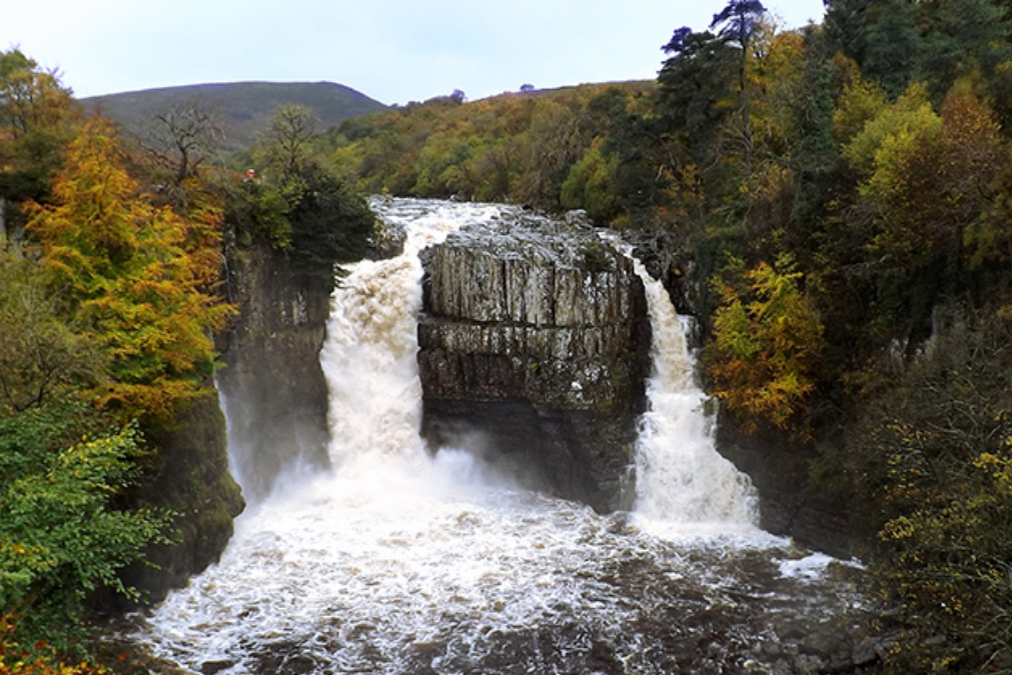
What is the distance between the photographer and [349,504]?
2269 cm

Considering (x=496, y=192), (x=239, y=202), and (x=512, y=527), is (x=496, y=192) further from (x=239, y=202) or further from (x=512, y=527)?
(x=512, y=527)

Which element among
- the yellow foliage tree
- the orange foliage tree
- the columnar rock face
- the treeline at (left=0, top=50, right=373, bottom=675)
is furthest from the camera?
the columnar rock face

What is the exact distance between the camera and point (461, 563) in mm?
19016

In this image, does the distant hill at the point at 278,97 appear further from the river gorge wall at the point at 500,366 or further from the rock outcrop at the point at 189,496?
the rock outcrop at the point at 189,496

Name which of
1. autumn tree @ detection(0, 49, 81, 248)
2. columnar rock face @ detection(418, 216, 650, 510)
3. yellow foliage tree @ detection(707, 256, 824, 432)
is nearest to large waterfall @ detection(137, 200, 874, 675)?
columnar rock face @ detection(418, 216, 650, 510)

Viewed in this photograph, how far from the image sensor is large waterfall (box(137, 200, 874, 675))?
15.1 meters

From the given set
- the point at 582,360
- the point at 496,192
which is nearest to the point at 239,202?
the point at 582,360

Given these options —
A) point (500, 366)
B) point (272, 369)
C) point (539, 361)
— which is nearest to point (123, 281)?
point (272, 369)

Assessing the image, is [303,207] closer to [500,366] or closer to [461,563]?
[500,366]

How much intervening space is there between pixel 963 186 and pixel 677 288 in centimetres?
1112

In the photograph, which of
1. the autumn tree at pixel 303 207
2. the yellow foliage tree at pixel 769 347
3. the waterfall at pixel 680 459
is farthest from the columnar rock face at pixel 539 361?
the yellow foliage tree at pixel 769 347

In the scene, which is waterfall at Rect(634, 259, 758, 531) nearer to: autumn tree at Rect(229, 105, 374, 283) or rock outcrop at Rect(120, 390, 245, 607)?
autumn tree at Rect(229, 105, 374, 283)

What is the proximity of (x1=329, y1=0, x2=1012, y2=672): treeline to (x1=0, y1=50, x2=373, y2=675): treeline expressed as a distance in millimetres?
13120

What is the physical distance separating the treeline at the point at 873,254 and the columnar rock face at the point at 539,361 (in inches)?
133
